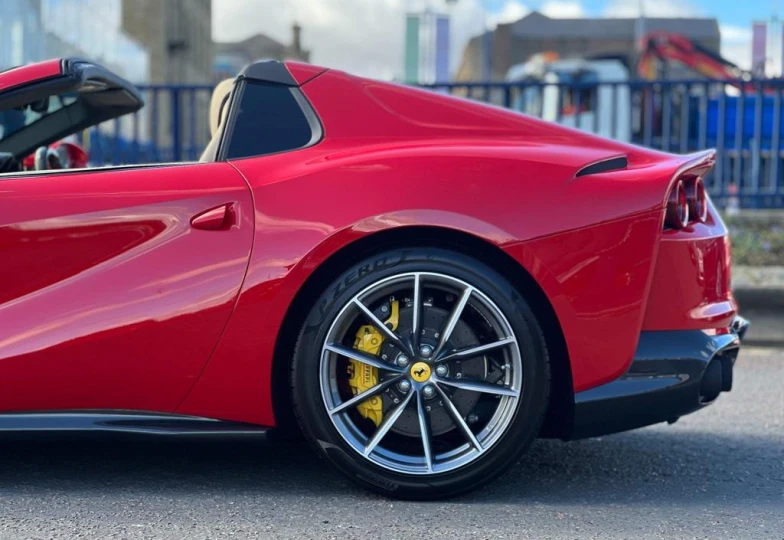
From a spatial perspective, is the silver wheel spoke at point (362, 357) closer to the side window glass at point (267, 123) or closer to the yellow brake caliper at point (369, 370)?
the yellow brake caliper at point (369, 370)

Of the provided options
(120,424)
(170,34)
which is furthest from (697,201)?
(170,34)

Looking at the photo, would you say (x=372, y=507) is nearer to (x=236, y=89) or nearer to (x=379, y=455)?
(x=379, y=455)

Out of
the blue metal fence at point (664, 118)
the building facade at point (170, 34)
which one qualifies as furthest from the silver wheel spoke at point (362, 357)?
the building facade at point (170, 34)

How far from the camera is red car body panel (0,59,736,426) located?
2.78 m

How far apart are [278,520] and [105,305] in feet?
2.46

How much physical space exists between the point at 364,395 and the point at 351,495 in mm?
333

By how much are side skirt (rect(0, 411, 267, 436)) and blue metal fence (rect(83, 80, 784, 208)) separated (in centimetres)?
619

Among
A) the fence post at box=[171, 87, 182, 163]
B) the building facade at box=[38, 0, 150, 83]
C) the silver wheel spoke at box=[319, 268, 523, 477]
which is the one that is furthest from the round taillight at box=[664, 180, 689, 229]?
the building facade at box=[38, 0, 150, 83]

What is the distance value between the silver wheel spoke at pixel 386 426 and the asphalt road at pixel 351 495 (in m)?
0.17

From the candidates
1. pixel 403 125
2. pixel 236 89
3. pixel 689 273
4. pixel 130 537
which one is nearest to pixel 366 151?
pixel 403 125

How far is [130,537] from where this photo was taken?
2547 millimetres

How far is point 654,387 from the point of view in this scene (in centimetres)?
283

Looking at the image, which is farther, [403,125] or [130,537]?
[403,125]

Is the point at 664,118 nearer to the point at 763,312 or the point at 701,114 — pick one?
the point at 701,114
